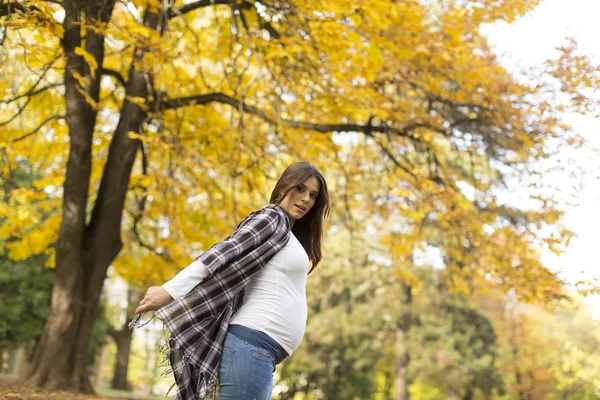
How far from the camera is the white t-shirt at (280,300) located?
90.1 inches

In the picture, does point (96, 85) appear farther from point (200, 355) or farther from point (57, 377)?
point (200, 355)

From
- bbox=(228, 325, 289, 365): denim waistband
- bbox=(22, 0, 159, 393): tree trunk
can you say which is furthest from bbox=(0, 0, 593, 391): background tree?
bbox=(228, 325, 289, 365): denim waistband

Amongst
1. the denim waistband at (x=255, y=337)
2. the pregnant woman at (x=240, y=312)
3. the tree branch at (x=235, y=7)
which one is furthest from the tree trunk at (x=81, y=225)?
the denim waistband at (x=255, y=337)

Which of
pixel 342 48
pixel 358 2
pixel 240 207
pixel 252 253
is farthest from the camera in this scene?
pixel 240 207

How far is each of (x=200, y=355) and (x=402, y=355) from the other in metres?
17.4

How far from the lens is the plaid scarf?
2254 mm

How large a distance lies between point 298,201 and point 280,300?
1.55 feet

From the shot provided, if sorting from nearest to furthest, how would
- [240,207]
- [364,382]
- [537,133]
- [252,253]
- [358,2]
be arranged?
[252,253], [358,2], [537,133], [240,207], [364,382]

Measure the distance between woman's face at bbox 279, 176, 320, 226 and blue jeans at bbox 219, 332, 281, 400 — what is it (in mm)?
608

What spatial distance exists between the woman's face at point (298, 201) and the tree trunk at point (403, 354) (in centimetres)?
1687

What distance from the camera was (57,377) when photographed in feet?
19.2

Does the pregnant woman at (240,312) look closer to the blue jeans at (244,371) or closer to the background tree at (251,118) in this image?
the blue jeans at (244,371)

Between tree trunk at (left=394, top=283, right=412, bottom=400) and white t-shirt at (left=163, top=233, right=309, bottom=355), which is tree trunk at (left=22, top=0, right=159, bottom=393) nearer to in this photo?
white t-shirt at (left=163, top=233, right=309, bottom=355)

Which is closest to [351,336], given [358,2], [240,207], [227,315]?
[240,207]
